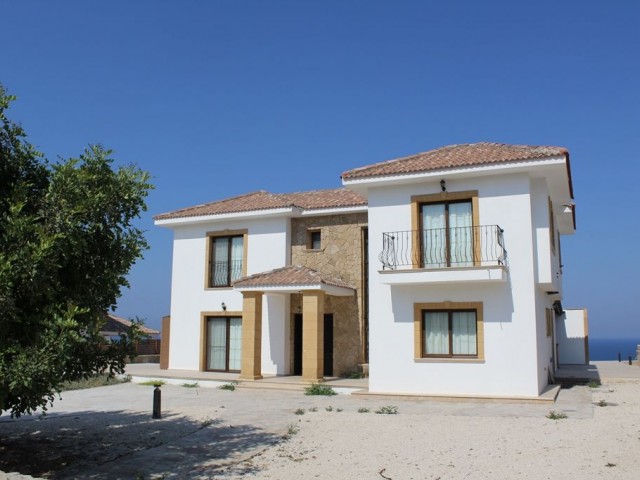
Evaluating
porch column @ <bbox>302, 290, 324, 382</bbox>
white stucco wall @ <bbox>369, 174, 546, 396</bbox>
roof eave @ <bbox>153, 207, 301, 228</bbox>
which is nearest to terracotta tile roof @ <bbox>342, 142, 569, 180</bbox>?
white stucco wall @ <bbox>369, 174, 546, 396</bbox>

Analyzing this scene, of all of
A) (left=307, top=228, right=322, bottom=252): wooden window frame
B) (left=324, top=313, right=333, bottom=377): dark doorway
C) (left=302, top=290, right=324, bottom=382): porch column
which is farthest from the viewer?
(left=307, top=228, right=322, bottom=252): wooden window frame

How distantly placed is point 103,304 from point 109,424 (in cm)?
457

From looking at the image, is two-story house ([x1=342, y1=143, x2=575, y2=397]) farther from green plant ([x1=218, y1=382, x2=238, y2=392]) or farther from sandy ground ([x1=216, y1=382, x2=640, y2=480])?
green plant ([x1=218, y1=382, x2=238, y2=392])

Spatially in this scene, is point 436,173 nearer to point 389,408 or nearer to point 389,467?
point 389,408

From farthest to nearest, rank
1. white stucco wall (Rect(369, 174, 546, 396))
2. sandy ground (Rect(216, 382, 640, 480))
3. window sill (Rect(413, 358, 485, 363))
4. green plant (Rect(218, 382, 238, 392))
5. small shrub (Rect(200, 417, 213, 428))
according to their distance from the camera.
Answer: green plant (Rect(218, 382, 238, 392)) → window sill (Rect(413, 358, 485, 363)) → white stucco wall (Rect(369, 174, 546, 396)) → small shrub (Rect(200, 417, 213, 428)) → sandy ground (Rect(216, 382, 640, 480))

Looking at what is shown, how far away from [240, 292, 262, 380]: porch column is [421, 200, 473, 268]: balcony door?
243 inches

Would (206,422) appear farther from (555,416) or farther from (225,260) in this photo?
(225,260)

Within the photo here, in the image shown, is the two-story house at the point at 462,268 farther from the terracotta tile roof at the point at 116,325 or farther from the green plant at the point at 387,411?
the terracotta tile roof at the point at 116,325

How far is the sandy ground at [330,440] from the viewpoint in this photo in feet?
27.0

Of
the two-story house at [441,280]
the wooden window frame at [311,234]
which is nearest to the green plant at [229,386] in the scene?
the two-story house at [441,280]

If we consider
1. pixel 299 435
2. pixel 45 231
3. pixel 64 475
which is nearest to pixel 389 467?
pixel 299 435

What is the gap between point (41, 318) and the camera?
761 cm

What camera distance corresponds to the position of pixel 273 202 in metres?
21.0

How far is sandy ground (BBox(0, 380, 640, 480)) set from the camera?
27.0 feet
